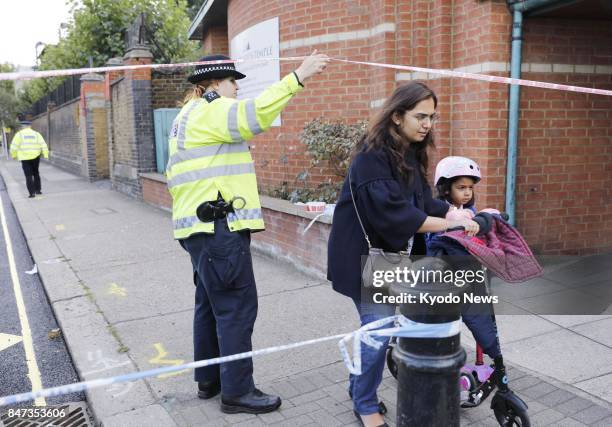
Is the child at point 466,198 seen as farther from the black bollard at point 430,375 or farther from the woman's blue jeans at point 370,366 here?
the black bollard at point 430,375

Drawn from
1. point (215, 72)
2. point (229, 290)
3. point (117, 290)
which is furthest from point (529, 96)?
point (117, 290)

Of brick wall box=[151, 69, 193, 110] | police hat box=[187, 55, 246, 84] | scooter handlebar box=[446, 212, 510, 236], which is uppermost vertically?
brick wall box=[151, 69, 193, 110]

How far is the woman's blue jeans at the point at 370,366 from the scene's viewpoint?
302 centimetres

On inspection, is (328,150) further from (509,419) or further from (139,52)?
(139,52)

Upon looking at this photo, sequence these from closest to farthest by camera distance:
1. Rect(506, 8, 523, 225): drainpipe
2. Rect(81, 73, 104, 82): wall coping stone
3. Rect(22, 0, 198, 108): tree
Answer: Rect(506, 8, 523, 225): drainpipe
Rect(81, 73, 104, 82): wall coping stone
Rect(22, 0, 198, 108): tree

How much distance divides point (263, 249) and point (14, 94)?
133ft

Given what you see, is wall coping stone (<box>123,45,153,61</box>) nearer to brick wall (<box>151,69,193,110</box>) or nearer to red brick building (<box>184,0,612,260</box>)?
brick wall (<box>151,69,193,110</box>)

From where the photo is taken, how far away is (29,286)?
655 cm

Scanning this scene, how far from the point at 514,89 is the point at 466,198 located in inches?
103

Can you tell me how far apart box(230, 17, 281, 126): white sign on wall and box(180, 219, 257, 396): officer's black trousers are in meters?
4.79

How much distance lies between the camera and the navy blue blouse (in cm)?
278

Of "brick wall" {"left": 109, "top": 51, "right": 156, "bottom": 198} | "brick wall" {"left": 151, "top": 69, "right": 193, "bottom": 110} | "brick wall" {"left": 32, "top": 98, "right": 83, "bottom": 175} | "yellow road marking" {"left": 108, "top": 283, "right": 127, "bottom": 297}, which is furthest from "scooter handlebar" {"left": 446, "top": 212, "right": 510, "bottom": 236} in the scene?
"brick wall" {"left": 32, "top": 98, "right": 83, "bottom": 175}

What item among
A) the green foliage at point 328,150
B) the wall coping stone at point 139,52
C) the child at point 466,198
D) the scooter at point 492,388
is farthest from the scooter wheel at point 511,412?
the wall coping stone at point 139,52

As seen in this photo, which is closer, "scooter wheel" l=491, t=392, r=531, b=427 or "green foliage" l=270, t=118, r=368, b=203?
"scooter wheel" l=491, t=392, r=531, b=427
